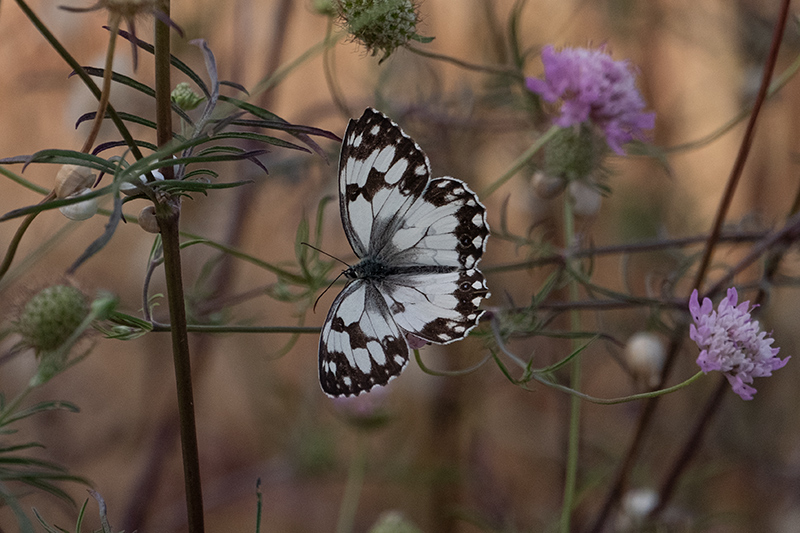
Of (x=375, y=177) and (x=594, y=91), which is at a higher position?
(x=594, y=91)

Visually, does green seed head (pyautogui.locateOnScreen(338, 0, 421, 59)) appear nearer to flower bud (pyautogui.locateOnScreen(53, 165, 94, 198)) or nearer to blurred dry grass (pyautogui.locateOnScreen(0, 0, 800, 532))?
flower bud (pyautogui.locateOnScreen(53, 165, 94, 198))

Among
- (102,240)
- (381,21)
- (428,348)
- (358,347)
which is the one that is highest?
(428,348)

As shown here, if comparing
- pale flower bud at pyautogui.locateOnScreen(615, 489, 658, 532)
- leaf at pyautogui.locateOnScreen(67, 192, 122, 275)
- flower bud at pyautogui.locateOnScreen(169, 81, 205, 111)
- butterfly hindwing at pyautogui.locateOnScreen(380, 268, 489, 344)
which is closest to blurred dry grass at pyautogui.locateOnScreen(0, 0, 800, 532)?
pale flower bud at pyautogui.locateOnScreen(615, 489, 658, 532)

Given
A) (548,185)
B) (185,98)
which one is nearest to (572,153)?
(548,185)

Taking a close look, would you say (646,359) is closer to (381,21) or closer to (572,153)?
(572,153)

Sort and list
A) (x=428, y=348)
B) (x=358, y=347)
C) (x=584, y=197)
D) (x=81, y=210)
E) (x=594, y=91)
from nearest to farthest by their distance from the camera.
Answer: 1. (x=81, y=210)
2. (x=358, y=347)
3. (x=594, y=91)
4. (x=584, y=197)
5. (x=428, y=348)

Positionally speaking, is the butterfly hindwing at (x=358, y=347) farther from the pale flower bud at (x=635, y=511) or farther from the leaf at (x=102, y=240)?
the pale flower bud at (x=635, y=511)
